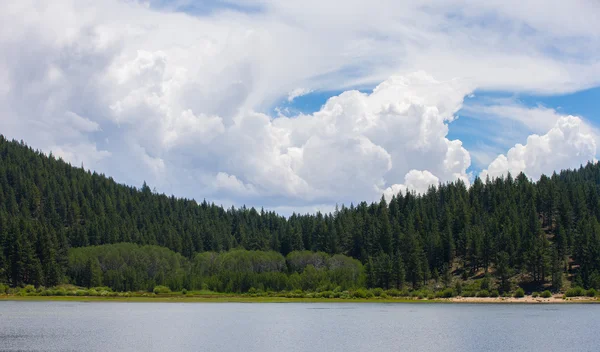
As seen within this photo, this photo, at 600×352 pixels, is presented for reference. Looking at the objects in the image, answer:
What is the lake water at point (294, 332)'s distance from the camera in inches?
2849

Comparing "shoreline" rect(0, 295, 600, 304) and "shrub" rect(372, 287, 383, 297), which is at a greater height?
"shrub" rect(372, 287, 383, 297)

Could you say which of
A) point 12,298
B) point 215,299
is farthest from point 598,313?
point 12,298

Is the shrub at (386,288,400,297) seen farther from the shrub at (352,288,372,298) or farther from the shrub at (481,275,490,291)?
the shrub at (481,275,490,291)

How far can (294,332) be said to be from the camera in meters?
87.1

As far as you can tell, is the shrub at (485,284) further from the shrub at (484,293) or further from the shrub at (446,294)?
the shrub at (446,294)

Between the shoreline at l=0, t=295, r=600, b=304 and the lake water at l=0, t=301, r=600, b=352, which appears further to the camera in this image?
the shoreline at l=0, t=295, r=600, b=304

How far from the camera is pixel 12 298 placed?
166500 millimetres

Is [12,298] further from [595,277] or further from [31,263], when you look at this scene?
[595,277]

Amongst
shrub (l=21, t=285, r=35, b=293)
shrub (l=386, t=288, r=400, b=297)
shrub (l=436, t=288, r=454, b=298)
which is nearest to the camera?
shrub (l=436, t=288, r=454, b=298)

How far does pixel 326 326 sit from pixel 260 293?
324 ft

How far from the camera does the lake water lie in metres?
72.4

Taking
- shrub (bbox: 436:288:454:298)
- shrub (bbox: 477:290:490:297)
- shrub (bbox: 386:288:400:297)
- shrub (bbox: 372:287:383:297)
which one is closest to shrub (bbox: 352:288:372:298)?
shrub (bbox: 372:287:383:297)

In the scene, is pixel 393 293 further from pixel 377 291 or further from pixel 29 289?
pixel 29 289

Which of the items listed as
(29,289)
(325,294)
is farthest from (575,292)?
(29,289)
